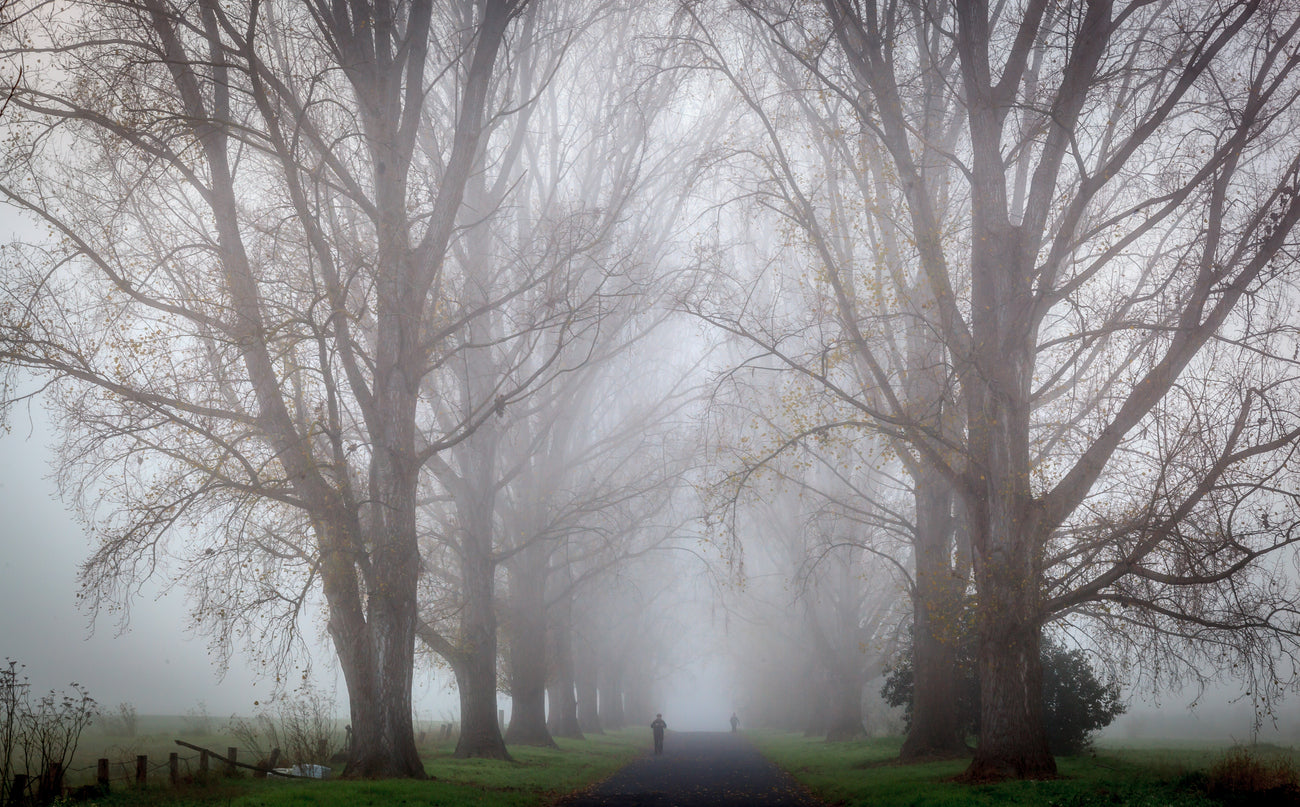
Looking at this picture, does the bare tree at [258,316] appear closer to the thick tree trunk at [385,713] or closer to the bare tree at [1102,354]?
the thick tree trunk at [385,713]

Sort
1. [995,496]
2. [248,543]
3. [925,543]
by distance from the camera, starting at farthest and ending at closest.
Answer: [925,543] < [995,496] < [248,543]

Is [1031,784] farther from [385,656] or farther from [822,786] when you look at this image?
[385,656]

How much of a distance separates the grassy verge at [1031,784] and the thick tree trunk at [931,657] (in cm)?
89

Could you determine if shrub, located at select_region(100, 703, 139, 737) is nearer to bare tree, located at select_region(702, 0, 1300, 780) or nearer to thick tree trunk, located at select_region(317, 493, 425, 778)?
thick tree trunk, located at select_region(317, 493, 425, 778)

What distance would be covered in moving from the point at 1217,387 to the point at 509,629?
17.9 meters

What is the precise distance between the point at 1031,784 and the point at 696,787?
623 cm

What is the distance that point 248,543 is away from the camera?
10.2 m

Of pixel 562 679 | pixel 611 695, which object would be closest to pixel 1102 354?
pixel 562 679

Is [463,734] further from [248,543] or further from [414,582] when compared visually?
[248,543]

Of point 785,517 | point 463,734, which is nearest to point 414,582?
point 463,734

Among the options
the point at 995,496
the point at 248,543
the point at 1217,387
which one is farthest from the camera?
the point at 995,496

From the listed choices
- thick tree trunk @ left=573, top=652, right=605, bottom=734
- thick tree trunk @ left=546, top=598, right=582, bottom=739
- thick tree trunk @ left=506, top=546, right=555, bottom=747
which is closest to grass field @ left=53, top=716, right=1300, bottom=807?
thick tree trunk @ left=506, top=546, right=555, bottom=747

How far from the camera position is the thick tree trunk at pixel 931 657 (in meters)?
14.7

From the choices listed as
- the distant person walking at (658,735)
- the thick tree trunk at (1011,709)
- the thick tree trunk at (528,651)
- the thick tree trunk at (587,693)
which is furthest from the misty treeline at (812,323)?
the thick tree trunk at (587,693)
